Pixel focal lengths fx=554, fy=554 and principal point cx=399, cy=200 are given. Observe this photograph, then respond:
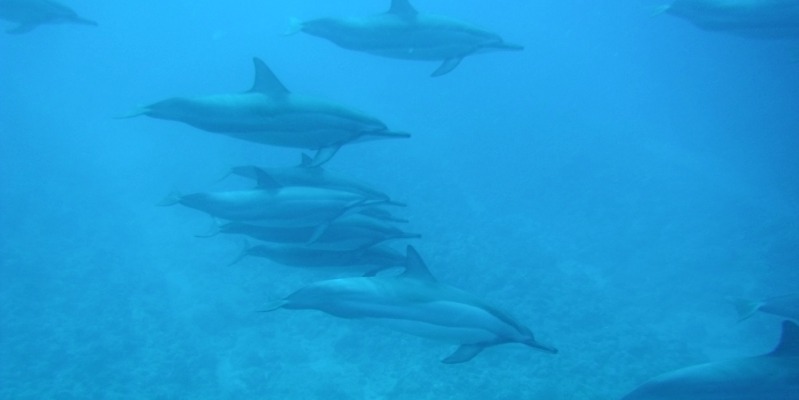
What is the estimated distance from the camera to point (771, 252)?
12.0 metres

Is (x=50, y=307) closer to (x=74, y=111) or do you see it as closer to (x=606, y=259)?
(x=606, y=259)

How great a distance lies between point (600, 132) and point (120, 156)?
18077mm

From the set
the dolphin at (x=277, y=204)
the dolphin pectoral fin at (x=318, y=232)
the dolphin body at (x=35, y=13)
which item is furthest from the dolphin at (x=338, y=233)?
the dolphin body at (x=35, y=13)

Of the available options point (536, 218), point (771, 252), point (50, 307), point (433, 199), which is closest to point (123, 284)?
point (50, 307)

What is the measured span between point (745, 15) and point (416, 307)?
646cm

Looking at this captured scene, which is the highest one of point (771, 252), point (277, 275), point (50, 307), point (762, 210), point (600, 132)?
point (600, 132)

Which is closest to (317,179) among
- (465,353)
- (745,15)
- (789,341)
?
(465,353)

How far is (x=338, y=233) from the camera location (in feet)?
17.7

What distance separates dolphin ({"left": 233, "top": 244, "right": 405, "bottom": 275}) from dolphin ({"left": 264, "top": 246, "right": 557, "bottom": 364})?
1.49 metres

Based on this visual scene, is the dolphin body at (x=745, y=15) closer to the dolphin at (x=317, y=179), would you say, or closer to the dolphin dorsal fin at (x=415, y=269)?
the dolphin at (x=317, y=179)

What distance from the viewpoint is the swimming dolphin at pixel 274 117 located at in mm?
4348

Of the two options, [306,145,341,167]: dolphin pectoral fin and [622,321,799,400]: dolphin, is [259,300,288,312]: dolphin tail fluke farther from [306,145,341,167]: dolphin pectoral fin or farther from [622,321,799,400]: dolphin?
[622,321,799,400]: dolphin

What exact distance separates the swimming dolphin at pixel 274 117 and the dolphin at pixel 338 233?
792mm

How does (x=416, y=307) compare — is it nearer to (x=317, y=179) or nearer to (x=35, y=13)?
(x=317, y=179)
